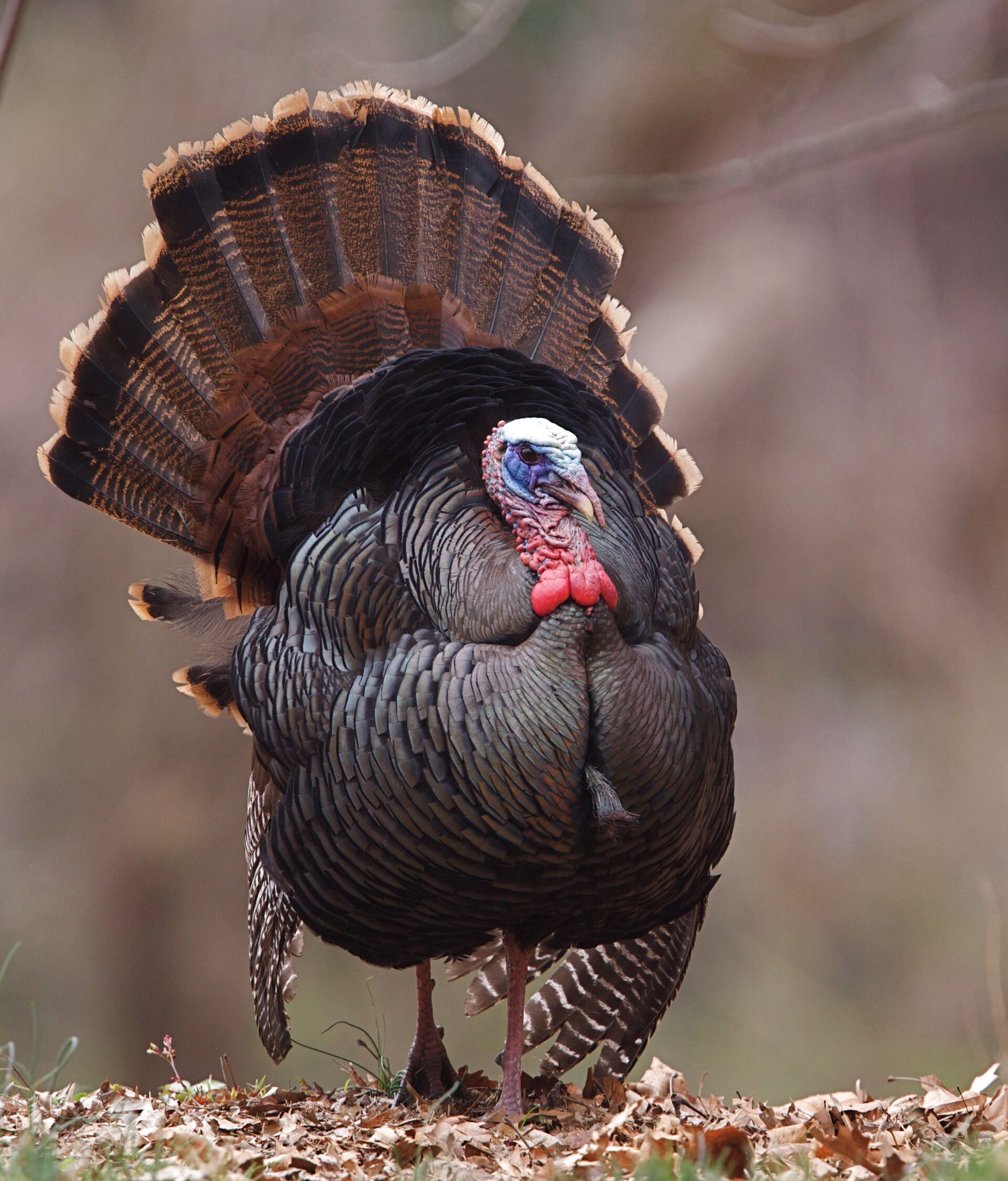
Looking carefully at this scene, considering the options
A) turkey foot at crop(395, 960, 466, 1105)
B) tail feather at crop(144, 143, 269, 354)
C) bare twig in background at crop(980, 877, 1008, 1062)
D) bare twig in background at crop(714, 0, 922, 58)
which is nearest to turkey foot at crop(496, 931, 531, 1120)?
turkey foot at crop(395, 960, 466, 1105)

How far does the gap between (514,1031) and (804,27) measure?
19.9 ft

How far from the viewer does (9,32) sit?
88.3 inches

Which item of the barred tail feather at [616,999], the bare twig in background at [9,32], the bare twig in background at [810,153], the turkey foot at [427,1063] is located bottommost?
the turkey foot at [427,1063]

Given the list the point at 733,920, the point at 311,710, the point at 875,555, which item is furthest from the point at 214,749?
the point at 311,710

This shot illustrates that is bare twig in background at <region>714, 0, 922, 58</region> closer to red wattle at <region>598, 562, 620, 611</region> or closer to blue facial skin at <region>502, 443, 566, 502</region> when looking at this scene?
blue facial skin at <region>502, 443, 566, 502</region>

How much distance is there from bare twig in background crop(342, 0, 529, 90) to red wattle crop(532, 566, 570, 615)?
5.61 metres

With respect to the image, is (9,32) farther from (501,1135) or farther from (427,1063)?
(427,1063)

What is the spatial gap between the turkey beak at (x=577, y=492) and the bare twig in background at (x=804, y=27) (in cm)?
510

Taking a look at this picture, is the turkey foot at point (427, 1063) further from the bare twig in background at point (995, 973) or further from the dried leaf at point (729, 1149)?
the bare twig in background at point (995, 973)

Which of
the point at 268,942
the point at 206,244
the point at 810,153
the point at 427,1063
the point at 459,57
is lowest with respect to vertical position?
the point at 427,1063

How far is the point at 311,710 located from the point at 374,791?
31 centimetres

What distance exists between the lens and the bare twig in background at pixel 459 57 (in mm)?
7652

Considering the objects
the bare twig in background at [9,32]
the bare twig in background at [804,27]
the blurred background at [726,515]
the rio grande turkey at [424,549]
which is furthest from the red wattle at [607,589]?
the bare twig in background at [804,27]

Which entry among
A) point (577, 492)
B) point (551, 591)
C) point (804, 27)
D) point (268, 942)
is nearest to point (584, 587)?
point (551, 591)
